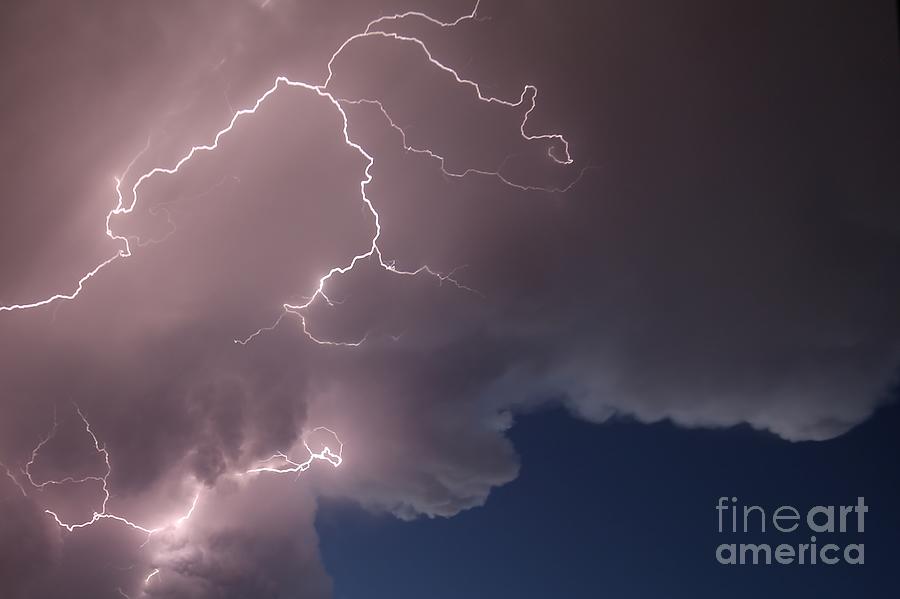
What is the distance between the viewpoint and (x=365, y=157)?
22.1 feet

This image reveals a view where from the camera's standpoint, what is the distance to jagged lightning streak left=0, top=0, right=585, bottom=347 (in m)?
6.36

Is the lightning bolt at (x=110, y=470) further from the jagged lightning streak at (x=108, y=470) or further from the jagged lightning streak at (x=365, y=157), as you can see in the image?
the jagged lightning streak at (x=365, y=157)

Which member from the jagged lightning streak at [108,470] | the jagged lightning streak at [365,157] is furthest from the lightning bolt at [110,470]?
the jagged lightning streak at [365,157]

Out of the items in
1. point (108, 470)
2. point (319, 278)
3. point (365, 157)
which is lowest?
point (108, 470)

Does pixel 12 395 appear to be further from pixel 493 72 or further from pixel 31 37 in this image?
pixel 493 72

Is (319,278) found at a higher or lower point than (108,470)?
higher

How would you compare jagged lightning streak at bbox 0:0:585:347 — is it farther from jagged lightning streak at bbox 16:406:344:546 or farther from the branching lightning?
jagged lightning streak at bbox 16:406:344:546

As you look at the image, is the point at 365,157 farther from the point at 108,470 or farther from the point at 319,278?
the point at 108,470

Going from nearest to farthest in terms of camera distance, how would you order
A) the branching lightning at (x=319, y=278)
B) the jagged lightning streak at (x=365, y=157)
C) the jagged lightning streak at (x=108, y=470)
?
the jagged lightning streak at (x=365, y=157), the branching lightning at (x=319, y=278), the jagged lightning streak at (x=108, y=470)

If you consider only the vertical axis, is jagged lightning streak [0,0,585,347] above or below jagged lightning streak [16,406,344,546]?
above

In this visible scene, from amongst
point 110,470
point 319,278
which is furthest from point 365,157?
point 110,470

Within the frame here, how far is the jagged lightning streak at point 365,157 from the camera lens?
6.36 meters

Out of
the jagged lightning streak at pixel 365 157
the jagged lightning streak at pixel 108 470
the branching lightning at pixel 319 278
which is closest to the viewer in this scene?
the jagged lightning streak at pixel 365 157

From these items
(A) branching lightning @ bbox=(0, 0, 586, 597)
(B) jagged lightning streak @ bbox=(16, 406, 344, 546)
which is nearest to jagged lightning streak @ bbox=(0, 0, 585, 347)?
(A) branching lightning @ bbox=(0, 0, 586, 597)
